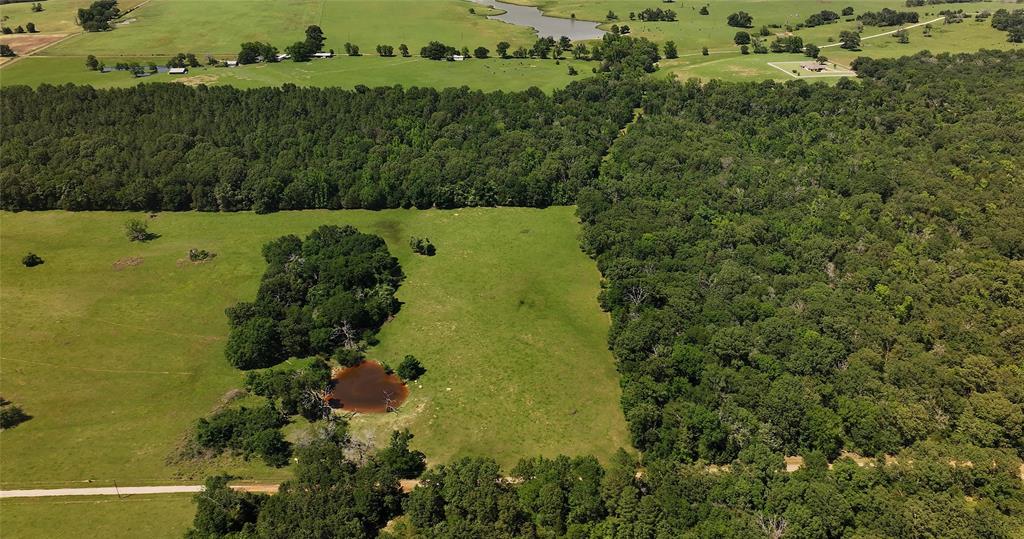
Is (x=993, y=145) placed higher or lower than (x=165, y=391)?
higher

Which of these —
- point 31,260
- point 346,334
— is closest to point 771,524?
point 346,334

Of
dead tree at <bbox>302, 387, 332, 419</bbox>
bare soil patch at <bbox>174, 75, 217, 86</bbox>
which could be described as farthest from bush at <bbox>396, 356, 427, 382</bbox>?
bare soil patch at <bbox>174, 75, 217, 86</bbox>

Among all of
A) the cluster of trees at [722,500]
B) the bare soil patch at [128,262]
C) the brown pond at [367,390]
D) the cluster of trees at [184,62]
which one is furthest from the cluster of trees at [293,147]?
the cluster of trees at [722,500]

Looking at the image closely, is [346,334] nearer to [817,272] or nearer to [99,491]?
[99,491]

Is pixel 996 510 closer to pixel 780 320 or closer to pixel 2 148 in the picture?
pixel 780 320

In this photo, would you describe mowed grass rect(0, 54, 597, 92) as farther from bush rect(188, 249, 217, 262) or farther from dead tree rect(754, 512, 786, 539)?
dead tree rect(754, 512, 786, 539)

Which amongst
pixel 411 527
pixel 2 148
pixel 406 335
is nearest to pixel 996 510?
pixel 411 527
